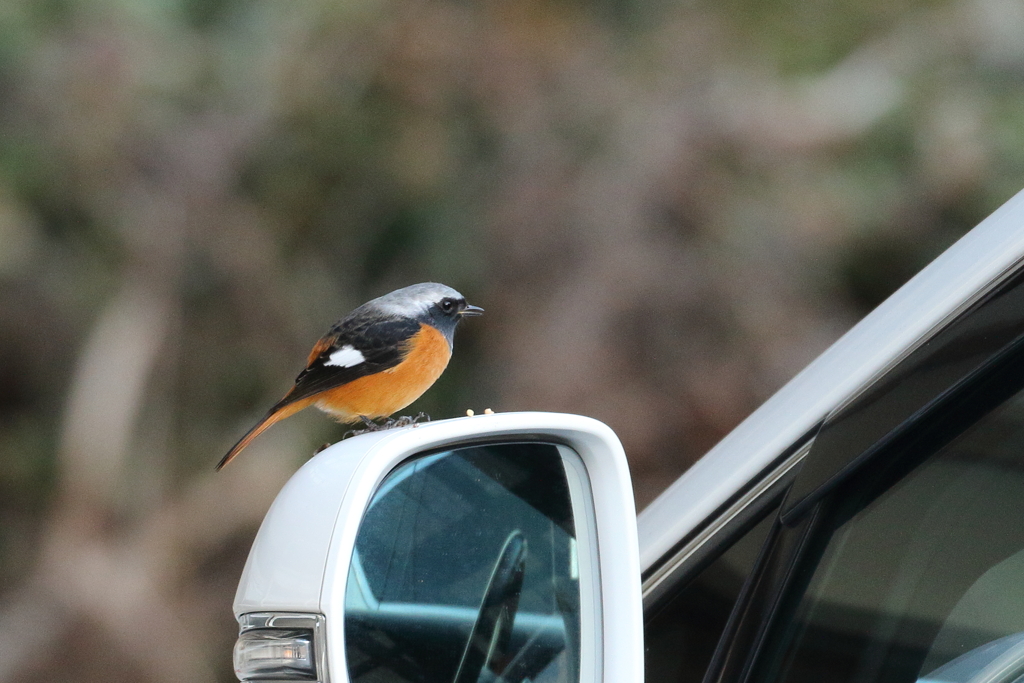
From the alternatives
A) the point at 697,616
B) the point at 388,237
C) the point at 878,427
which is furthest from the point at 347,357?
the point at 388,237

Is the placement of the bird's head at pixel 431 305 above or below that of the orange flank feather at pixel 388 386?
above

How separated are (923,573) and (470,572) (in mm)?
538

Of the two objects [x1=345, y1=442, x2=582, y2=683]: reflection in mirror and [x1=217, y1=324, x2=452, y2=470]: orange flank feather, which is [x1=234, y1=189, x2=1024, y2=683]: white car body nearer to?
[x1=345, y1=442, x2=582, y2=683]: reflection in mirror

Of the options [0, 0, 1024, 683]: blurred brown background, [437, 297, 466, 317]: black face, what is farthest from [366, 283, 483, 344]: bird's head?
[0, 0, 1024, 683]: blurred brown background

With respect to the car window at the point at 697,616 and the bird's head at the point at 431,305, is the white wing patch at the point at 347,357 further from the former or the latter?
the car window at the point at 697,616

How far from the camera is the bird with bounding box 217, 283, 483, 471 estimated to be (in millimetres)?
2225

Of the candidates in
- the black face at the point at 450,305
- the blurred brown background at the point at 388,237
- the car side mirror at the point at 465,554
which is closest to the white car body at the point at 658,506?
the car side mirror at the point at 465,554

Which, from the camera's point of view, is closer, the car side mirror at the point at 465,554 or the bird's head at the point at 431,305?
the car side mirror at the point at 465,554

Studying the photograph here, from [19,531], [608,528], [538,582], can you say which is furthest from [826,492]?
[19,531]

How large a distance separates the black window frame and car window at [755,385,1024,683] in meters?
0.01

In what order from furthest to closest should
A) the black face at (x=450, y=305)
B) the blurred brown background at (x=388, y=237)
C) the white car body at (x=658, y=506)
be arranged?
the blurred brown background at (x=388, y=237) < the black face at (x=450, y=305) < the white car body at (x=658, y=506)

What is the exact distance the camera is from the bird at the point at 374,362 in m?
2.22

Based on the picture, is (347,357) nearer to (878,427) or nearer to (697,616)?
(697,616)

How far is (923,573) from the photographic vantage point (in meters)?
1.19
